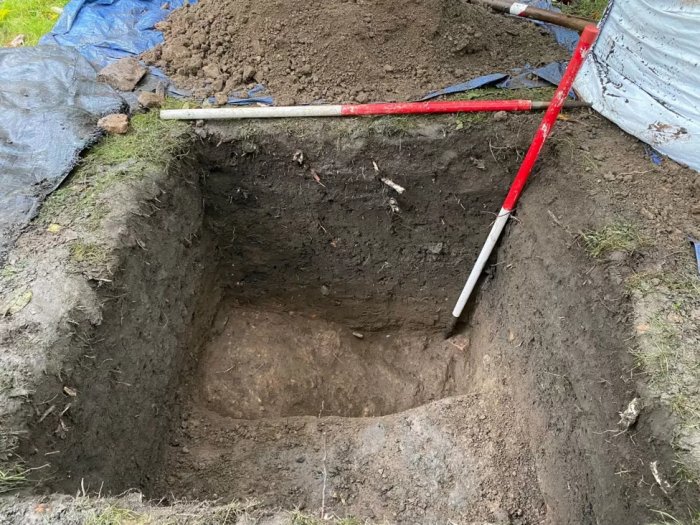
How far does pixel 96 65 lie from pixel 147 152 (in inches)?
43.4

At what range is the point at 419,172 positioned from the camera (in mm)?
3416

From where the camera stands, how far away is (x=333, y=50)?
3.61 meters

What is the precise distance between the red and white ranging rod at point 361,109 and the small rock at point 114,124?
0.30 m

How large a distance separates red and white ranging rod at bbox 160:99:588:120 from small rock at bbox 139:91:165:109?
0.75ft

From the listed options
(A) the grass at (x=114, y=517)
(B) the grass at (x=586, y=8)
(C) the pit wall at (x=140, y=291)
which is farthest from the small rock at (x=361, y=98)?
(A) the grass at (x=114, y=517)

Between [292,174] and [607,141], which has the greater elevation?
[607,141]

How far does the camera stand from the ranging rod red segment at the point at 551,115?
8.44 feet

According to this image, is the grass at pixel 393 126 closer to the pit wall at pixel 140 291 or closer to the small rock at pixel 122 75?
the pit wall at pixel 140 291

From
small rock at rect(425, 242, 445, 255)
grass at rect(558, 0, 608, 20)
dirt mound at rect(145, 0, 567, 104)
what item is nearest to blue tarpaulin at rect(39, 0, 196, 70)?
dirt mound at rect(145, 0, 567, 104)

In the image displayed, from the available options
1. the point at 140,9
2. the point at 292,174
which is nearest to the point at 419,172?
the point at 292,174

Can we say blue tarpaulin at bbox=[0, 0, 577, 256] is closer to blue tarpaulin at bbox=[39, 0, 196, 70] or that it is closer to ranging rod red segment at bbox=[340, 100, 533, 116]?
blue tarpaulin at bbox=[39, 0, 196, 70]

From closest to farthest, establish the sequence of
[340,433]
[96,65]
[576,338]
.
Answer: [576,338]
[340,433]
[96,65]

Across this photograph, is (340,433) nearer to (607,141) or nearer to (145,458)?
(145,458)

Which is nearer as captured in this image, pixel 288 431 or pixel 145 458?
pixel 145 458
